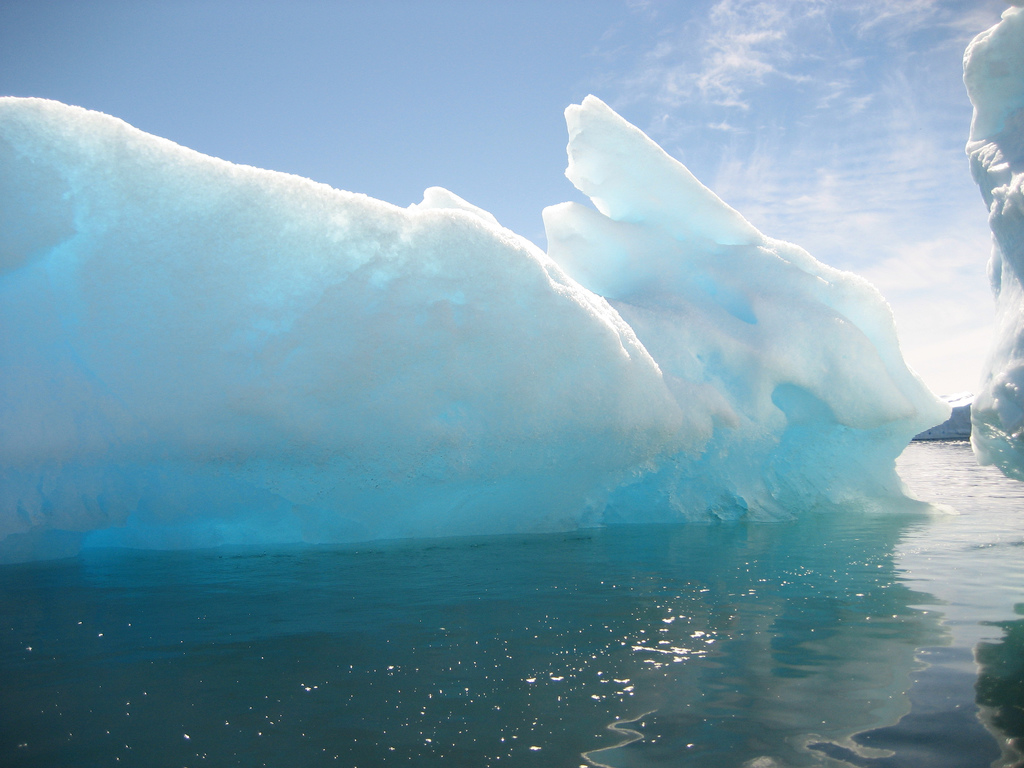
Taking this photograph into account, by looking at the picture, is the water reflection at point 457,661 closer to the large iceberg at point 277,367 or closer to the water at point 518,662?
the water at point 518,662

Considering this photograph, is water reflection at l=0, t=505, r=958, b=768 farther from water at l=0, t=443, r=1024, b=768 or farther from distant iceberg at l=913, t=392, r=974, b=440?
distant iceberg at l=913, t=392, r=974, b=440

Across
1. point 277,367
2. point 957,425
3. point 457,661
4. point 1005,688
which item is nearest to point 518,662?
point 457,661

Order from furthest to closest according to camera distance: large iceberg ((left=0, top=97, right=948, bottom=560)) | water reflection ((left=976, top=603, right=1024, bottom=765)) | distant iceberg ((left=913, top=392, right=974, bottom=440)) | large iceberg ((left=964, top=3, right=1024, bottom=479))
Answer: distant iceberg ((left=913, top=392, right=974, bottom=440))
large iceberg ((left=964, top=3, right=1024, bottom=479))
large iceberg ((left=0, top=97, right=948, bottom=560))
water reflection ((left=976, top=603, right=1024, bottom=765))

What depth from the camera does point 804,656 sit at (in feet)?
10.5

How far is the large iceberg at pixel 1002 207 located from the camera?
6.04 meters

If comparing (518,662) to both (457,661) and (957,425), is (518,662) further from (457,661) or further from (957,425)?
(957,425)

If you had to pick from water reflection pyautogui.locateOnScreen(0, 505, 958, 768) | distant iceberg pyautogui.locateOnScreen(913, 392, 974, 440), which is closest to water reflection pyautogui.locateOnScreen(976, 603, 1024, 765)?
water reflection pyautogui.locateOnScreen(0, 505, 958, 768)

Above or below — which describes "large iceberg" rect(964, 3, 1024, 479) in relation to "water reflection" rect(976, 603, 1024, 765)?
above

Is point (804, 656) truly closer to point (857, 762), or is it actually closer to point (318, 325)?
point (857, 762)

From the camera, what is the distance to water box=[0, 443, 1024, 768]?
234 centimetres

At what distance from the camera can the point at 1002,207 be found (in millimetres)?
6520

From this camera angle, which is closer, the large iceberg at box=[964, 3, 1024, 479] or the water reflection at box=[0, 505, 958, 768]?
the water reflection at box=[0, 505, 958, 768]

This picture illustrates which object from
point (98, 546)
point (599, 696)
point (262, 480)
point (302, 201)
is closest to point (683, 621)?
point (599, 696)

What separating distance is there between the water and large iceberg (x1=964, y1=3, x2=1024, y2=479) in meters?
1.32
